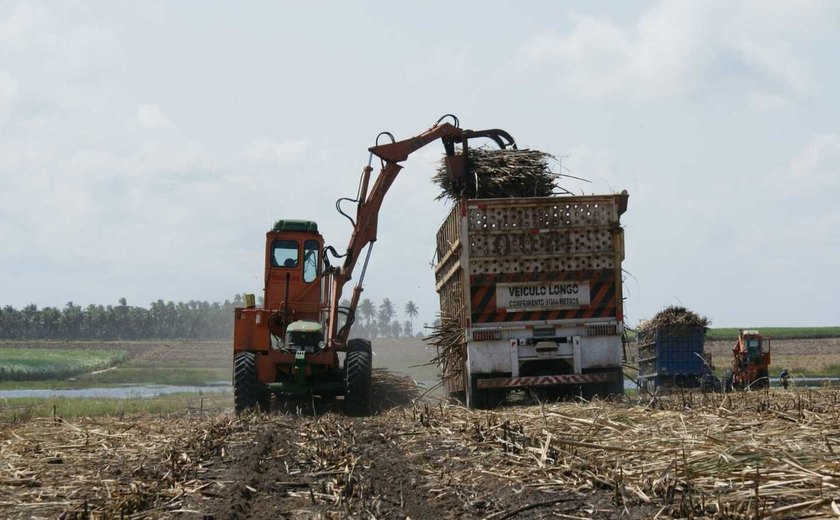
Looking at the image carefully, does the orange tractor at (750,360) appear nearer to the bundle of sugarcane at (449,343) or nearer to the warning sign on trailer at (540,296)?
the bundle of sugarcane at (449,343)

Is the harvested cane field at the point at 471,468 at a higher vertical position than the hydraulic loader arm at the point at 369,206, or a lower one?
lower

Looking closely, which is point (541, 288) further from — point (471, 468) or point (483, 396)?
point (471, 468)

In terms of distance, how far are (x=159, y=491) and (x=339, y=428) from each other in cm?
430

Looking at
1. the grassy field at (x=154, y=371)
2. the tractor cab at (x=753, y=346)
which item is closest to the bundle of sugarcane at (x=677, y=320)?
the tractor cab at (x=753, y=346)

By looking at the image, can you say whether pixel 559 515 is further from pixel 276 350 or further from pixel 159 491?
pixel 276 350

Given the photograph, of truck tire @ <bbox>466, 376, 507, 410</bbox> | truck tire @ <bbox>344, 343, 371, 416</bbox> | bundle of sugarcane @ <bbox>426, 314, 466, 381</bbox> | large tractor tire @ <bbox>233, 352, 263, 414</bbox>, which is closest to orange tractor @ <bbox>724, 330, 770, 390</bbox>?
bundle of sugarcane @ <bbox>426, 314, 466, 381</bbox>

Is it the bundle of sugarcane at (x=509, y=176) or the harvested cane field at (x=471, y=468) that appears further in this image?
the bundle of sugarcane at (x=509, y=176)

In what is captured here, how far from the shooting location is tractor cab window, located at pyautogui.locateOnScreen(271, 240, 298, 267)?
16797mm

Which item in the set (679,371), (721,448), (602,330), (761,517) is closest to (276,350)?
(602,330)

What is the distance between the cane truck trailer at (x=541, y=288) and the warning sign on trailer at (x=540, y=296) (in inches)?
0.6

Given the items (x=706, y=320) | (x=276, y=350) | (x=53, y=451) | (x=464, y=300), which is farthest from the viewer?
(x=706, y=320)

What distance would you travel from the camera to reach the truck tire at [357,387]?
1529 cm

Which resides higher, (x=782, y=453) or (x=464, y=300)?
(x=464, y=300)

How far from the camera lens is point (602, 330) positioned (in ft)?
43.5
